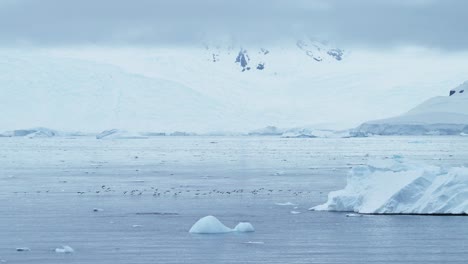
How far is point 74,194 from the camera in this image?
60.3 ft

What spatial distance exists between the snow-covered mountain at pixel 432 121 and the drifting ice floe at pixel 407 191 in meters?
50.6

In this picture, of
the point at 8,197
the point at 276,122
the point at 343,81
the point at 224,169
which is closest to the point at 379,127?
the point at 276,122

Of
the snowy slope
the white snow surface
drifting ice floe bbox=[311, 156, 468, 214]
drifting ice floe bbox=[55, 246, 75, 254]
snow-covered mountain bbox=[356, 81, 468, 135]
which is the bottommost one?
drifting ice floe bbox=[55, 246, 75, 254]

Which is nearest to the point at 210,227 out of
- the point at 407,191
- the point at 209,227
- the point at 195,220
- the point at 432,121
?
the point at 209,227

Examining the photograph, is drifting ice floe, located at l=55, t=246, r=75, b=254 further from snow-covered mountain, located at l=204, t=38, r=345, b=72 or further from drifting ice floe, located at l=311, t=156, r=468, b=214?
snow-covered mountain, located at l=204, t=38, r=345, b=72

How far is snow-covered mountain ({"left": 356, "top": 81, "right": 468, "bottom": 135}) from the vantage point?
65125 mm

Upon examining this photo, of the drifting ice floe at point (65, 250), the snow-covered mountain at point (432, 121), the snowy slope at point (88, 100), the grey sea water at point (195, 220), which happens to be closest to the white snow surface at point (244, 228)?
the grey sea water at point (195, 220)

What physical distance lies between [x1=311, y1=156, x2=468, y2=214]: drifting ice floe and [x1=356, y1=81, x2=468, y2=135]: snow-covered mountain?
166 feet

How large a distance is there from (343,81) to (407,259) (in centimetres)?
8867

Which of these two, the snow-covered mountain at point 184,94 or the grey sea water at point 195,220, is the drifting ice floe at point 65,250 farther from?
the snow-covered mountain at point 184,94

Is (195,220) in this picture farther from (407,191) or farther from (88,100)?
(88,100)

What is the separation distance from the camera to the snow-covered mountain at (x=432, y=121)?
6512cm

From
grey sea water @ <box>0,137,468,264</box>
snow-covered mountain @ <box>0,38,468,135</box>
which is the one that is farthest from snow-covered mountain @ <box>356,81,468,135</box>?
grey sea water @ <box>0,137,468,264</box>

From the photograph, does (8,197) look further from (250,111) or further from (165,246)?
(250,111)
